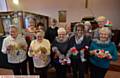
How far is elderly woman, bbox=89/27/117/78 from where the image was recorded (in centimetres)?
261

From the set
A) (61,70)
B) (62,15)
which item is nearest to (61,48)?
(61,70)

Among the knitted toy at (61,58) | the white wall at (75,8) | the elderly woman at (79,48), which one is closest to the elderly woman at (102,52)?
the elderly woman at (79,48)

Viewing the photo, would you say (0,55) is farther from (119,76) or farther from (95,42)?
(119,76)

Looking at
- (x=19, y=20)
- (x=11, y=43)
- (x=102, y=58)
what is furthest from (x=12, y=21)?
(x=102, y=58)

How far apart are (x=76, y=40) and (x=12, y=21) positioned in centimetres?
296

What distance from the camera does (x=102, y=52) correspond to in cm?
261

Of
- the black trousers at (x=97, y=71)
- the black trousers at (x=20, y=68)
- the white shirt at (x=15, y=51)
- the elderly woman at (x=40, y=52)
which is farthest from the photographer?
the black trousers at (x=20, y=68)

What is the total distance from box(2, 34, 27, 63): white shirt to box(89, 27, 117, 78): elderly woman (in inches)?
42.4

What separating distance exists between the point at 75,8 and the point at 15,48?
3620 millimetres

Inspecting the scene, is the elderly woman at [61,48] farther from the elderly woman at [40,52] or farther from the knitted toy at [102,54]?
the knitted toy at [102,54]

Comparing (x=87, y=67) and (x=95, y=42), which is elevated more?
(x=95, y=42)

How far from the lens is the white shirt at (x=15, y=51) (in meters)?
2.94

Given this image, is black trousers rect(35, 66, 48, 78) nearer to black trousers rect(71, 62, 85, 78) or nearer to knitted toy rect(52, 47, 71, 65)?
knitted toy rect(52, 47, 71, 65)

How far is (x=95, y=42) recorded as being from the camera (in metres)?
2.71
